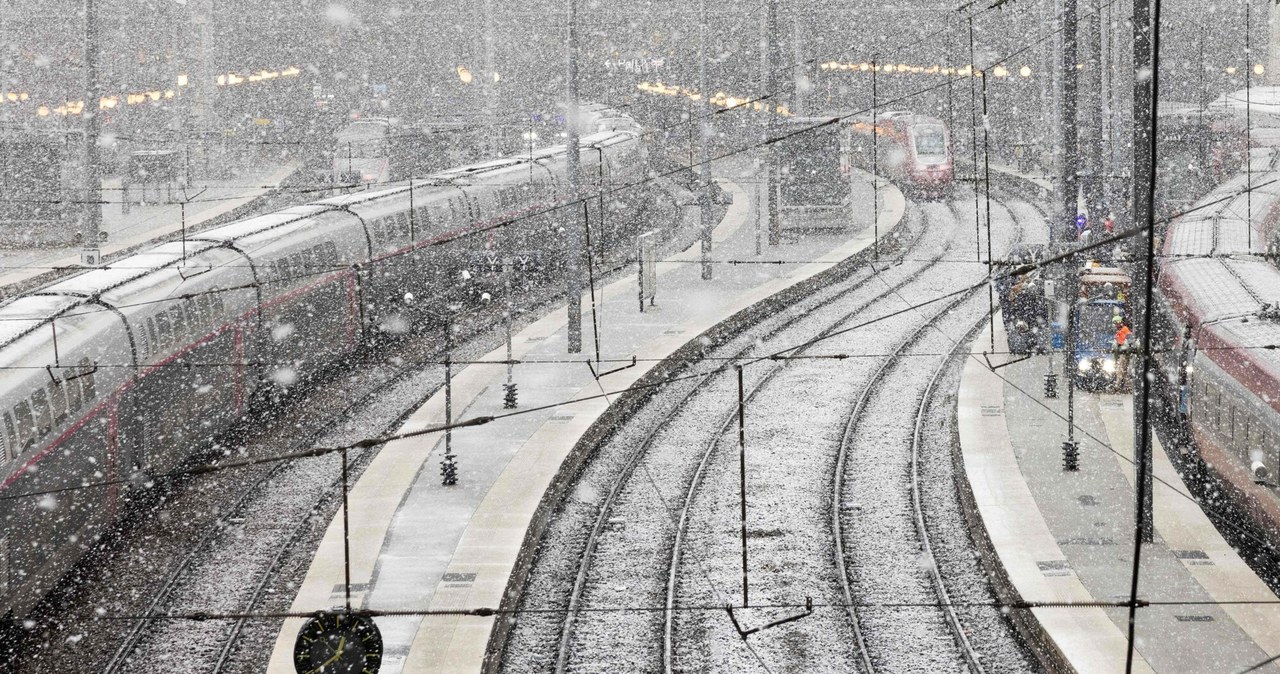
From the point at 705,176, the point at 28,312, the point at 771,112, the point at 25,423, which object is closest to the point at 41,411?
the point at 25,423

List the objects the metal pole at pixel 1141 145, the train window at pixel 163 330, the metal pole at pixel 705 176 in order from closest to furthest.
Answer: the metal pole at pixel 1141 145
the train window at pixel 163 330
the metal pole at pixel 705 176

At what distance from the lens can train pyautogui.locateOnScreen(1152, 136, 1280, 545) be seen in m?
16.4

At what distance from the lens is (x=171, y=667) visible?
15.5m

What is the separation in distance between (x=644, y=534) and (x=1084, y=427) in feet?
26.4

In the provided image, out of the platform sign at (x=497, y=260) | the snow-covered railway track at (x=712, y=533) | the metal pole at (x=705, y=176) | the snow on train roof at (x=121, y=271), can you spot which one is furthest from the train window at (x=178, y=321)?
the metal pole at (x=705, y=176)

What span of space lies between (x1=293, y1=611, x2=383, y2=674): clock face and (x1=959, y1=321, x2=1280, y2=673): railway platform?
6.87 metres

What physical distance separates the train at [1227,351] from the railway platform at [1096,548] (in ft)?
2.72

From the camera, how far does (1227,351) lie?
18109mm

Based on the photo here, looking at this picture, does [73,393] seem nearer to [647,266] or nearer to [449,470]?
[449,470]

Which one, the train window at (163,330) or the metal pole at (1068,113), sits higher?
the metal pole at (1068,113)

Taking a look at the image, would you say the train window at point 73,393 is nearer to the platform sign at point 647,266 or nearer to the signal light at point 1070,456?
the signal light at point 1070,456

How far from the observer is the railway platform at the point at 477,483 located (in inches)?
636

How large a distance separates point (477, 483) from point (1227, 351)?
1028 centimetres

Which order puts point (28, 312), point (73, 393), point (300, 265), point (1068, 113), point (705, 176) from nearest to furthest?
1. point (73, 393)
2. point (28, 312)
3. point (1068, 113)
4. point (300, 265)
5. point (705, 176)
